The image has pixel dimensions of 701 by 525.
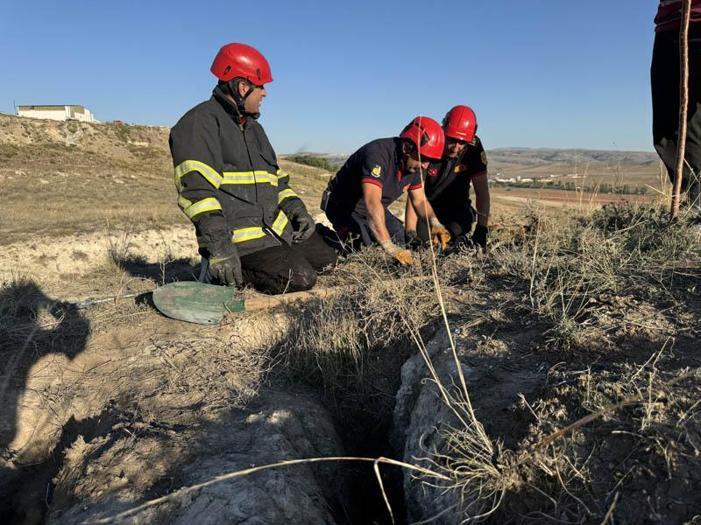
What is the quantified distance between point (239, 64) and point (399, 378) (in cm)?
259

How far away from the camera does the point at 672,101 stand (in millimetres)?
3248

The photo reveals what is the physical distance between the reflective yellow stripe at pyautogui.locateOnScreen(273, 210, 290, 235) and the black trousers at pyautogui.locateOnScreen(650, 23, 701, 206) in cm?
290

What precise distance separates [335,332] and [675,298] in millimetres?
1637

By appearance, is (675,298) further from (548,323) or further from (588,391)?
(588,391)

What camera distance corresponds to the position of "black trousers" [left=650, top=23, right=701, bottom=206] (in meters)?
3.12

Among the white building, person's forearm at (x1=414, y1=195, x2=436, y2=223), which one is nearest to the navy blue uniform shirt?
person's forearm at (x1=414, y1=195, x2=436, y2=223)

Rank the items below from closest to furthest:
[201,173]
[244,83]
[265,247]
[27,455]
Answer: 1. [27,455]
2. [201,173]
3. [244,83]
4. [265,247]

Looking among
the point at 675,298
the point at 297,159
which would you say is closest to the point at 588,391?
the point at 675,298

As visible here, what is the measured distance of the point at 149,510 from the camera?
5.03 ft

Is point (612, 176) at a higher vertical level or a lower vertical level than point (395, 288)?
higher

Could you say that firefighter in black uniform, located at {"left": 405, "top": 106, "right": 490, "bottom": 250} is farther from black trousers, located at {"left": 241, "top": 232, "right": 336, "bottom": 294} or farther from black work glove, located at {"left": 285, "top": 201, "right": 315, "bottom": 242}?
black trousers, located at {"left": 241, "top": 232, "right": 336, "bottom": 294}

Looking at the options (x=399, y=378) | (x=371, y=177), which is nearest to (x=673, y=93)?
(x=371, y=177)

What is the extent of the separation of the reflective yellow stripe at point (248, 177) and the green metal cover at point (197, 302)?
870mm

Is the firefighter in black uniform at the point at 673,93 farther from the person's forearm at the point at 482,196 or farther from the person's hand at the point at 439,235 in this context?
the person's hand at the point at 439,235
